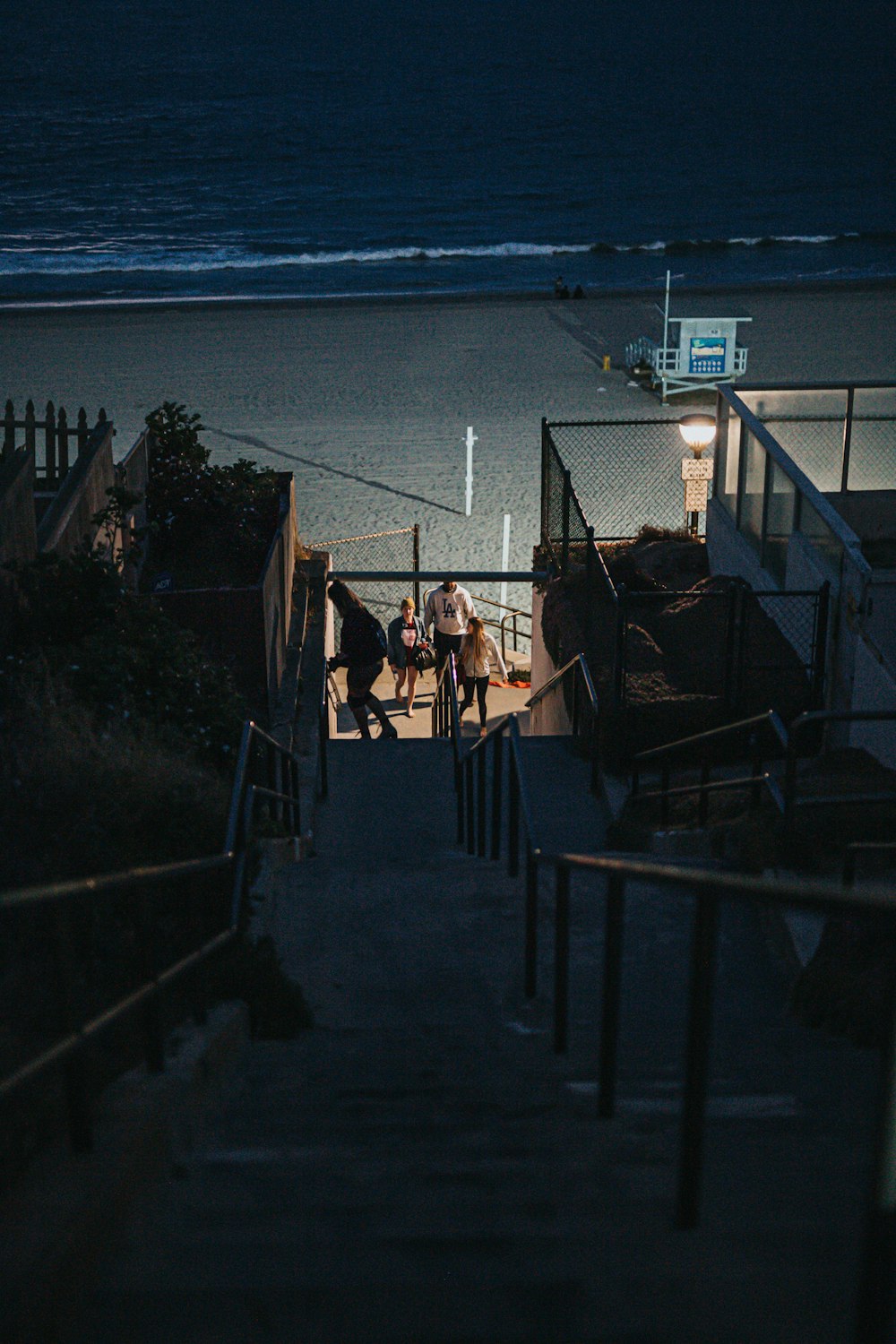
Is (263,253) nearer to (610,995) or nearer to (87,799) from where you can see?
(87,799)

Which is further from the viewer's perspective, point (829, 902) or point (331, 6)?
point (331, 6)

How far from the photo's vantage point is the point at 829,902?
251 cm

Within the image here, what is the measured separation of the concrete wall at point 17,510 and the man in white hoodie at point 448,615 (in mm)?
6180

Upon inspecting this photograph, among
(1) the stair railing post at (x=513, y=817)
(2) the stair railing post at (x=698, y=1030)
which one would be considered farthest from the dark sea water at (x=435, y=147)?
(2) the stair railing post at (x=698, y=1030)

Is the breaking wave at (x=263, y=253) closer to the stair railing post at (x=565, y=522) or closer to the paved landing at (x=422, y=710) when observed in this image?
the paved landing at (x=422, y=710)

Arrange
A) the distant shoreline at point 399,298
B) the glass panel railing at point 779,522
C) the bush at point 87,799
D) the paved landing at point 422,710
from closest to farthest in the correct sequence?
the bush at point 87,799
the glass panel railing at point 779,522
the paved landing at point 422,710
the distant shoreline at point 399,298

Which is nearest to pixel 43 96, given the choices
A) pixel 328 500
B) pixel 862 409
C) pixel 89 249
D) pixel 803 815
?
pixel 89 249

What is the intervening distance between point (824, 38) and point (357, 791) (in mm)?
176870

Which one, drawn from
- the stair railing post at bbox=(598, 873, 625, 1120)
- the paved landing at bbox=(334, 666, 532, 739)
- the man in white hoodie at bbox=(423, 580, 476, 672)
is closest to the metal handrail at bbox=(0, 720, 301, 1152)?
the stair railing post at bbox=(598, 873, 625, 1120)

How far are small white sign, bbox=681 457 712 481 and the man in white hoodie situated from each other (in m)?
3.49

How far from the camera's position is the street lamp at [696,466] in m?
15.1

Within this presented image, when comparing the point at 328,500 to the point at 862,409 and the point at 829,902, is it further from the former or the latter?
the point at 829,902

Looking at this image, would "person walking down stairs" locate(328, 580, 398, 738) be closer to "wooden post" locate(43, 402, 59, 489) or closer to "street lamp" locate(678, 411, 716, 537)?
"wooden post" locate(43, 402, 59, 489)

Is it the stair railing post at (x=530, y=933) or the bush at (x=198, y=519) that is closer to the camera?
the stair railing post at (x=530, y=933)
